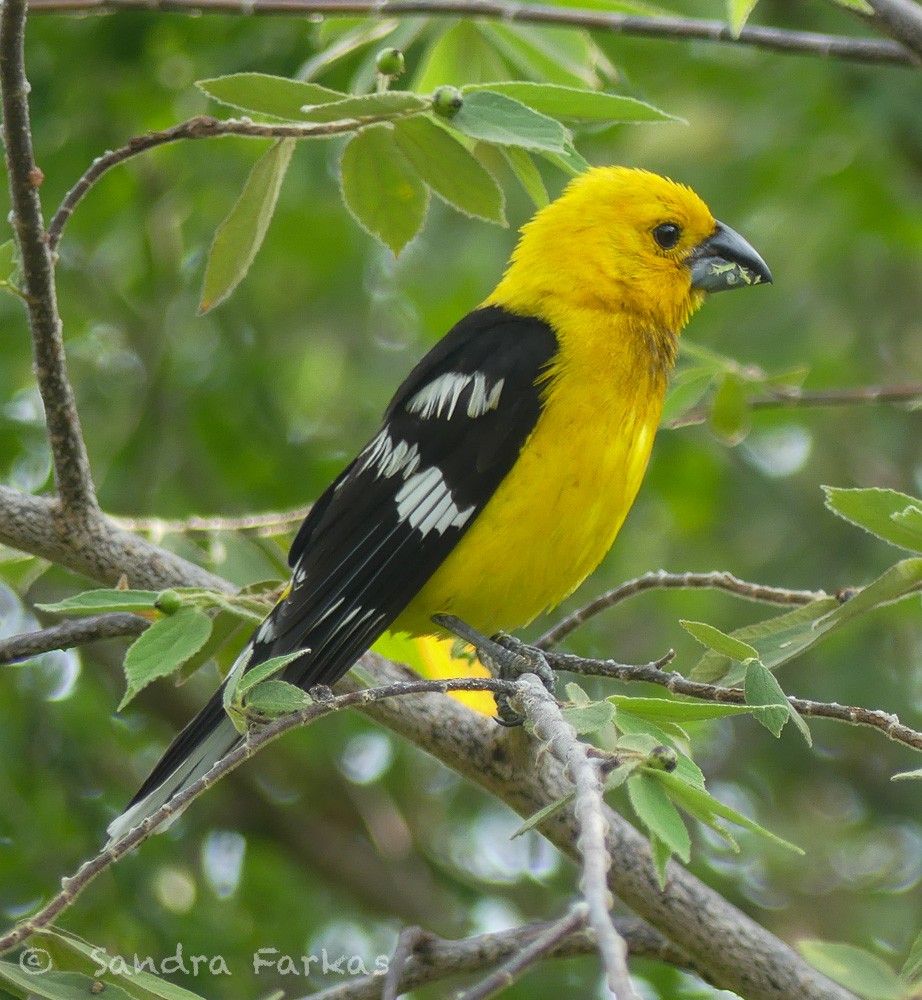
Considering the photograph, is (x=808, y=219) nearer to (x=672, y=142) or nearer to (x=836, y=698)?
(x=672, y=142)

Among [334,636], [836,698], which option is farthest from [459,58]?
[836,698]

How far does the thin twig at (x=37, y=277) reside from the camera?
2416 mm

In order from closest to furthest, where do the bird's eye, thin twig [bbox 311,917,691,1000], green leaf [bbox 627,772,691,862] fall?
green leaf [bbox 627,772,691,862] → thin twig [bbox 311,917,691,1000] → the bird's eye

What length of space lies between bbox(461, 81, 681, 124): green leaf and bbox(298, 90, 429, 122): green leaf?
0.10 m

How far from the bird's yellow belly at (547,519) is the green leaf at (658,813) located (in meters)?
1.68

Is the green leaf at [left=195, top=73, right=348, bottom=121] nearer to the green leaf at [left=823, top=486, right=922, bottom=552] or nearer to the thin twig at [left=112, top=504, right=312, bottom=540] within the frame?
the green leaf at [left=823, top=486, right=922, bottom=552]

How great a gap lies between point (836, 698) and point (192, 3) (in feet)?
12.7

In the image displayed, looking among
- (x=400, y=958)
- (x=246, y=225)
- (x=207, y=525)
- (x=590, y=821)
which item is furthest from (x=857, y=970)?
(x=207, y=525)

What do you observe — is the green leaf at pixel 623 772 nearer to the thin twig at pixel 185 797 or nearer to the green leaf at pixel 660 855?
the green leaf at pixel 660 855

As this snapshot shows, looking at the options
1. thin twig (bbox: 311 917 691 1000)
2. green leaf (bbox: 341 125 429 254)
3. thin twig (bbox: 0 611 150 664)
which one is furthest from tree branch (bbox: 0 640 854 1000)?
green leaf (bbox: 341 125 429 254)

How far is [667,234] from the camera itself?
418 centimetres

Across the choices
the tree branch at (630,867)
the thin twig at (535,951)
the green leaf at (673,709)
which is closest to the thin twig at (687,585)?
the tree branch at (630,867)

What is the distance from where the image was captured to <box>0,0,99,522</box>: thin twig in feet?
7.93

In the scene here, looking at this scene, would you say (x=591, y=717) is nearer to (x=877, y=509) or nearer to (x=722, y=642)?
(x=722, y=642)
